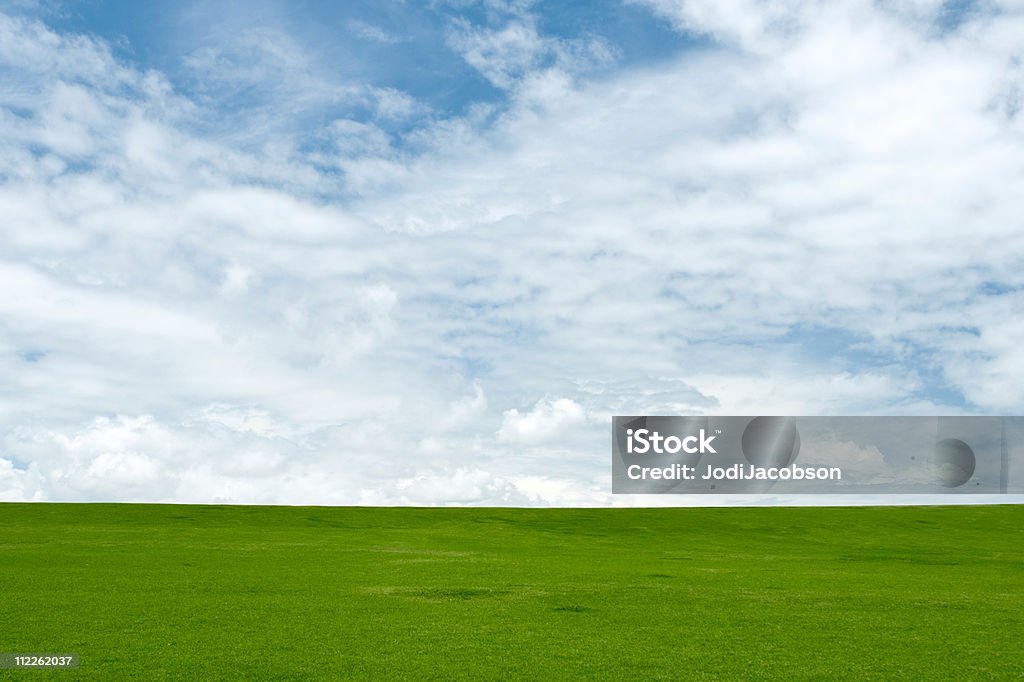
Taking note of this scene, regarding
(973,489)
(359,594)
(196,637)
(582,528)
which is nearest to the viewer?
(196,637)

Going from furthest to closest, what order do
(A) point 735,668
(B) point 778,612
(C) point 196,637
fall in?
(B) point 778,612, (C) point 196,637, (A) point 735,668

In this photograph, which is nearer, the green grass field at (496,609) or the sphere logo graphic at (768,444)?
the green grass field at (496,609)

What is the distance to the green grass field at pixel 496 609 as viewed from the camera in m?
11.4

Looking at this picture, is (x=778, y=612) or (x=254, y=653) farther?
(x=778, y=612)

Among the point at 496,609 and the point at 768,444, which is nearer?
the point at 496,609

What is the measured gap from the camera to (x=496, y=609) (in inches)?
624

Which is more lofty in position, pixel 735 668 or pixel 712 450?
pixel 712 450

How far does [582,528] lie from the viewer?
Result: 47.1 metres

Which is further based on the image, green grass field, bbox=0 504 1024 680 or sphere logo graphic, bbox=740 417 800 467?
sphere logo graphic, bbox=740 417 800 467

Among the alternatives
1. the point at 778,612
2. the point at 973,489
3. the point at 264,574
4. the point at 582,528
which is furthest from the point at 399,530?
the point at 973,489

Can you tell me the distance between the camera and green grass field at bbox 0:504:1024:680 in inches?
450

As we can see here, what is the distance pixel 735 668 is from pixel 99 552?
22.5 m

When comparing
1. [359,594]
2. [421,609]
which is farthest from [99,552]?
[421,609]

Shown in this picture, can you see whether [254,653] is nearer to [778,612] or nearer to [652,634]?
[652,634]
